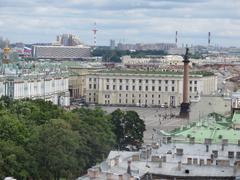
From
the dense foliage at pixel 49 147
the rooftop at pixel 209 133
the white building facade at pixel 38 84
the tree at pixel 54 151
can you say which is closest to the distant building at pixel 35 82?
the white building facade at pixel 38 84

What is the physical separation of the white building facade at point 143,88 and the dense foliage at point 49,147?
290ft

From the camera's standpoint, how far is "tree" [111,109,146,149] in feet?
244

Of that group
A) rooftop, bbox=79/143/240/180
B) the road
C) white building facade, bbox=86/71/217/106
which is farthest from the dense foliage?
white building facade, bbox=86/71/217/106

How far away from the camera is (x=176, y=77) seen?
15475 centimetres

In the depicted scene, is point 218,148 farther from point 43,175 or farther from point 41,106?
point 41,106

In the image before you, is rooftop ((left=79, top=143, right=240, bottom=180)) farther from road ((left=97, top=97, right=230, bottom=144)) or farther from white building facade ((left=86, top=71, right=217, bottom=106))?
white building facade ((left=86, top=71, right=217, bottom=106))

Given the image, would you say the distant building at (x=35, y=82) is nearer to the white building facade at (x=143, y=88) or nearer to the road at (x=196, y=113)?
the white building facade at (x=143, y=88)

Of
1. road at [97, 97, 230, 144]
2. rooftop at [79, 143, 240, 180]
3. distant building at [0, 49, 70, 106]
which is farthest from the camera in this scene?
distant building at [0, 49, 70, 106]

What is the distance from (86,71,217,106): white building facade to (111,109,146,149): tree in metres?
75.6

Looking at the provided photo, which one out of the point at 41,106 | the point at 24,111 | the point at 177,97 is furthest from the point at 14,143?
the point at 177,97

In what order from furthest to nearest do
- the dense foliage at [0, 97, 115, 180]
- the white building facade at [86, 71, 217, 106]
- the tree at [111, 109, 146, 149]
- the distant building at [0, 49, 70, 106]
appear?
the white building facade at [86, 71, 217, 106] < the distant building at [0, 49, 70, 106] < the tree at [111, 109, 146, 149] < the dense foliage at [0, 97, 115, 180]

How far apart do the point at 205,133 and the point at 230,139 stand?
2425 millimetres

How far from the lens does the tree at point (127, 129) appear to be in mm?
74312

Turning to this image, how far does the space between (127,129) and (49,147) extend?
2364cm
